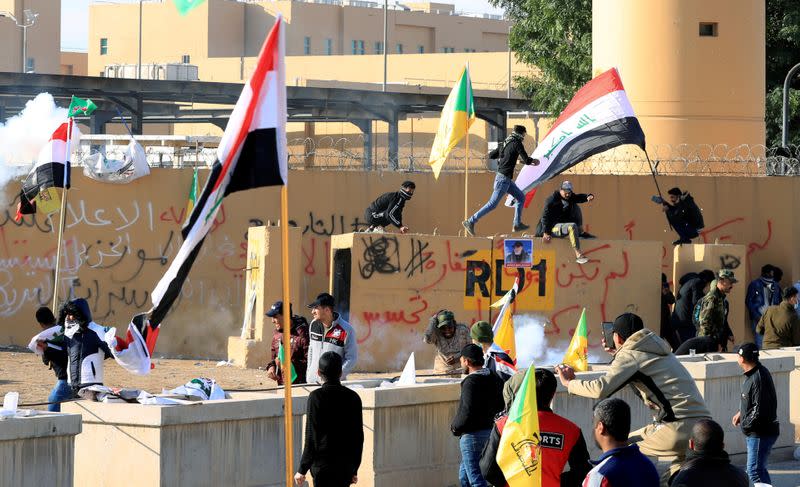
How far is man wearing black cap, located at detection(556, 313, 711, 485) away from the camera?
27.8ft

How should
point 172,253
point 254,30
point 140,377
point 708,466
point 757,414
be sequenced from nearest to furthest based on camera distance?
point 708,466 → point 757,414 → point 140,377 → point 172,253 → point 254,30

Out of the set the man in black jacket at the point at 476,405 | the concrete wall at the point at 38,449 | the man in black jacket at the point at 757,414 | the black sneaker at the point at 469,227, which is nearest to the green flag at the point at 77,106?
the black sneaker at the point at 469,227

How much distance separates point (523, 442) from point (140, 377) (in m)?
10.00

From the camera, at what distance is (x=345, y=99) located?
111 feet

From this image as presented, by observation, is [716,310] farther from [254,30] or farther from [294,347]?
[254,30]

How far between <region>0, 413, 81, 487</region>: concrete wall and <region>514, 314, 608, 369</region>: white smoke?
1031 cm

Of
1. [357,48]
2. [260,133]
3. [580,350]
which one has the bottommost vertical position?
[580,350]

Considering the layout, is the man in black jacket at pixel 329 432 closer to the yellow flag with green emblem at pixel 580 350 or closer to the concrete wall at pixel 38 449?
the concrete wall at pixel 38 449

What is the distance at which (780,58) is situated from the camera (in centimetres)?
2978

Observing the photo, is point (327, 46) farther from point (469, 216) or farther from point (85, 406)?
point (85, 406)

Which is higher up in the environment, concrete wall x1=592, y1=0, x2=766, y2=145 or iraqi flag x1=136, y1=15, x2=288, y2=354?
concrete wall x1=592, y1=0, x2=766, y2=145

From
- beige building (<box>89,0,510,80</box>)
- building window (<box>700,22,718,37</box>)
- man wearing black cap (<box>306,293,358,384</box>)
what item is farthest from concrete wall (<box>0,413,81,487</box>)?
beige building (<box>89,0,510,80</box>)

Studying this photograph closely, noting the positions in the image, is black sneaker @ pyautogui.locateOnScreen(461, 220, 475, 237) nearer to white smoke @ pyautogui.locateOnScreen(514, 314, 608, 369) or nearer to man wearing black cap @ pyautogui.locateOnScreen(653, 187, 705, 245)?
white smoke @ pyautogui.locateOnScreen(514, 314, 608, 369)

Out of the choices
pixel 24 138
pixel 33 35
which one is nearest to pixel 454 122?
pixel 24 138
